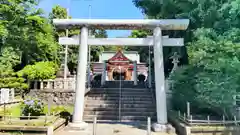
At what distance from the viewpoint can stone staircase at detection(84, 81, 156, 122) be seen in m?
11.0

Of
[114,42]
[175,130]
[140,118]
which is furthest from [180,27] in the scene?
[140,118]

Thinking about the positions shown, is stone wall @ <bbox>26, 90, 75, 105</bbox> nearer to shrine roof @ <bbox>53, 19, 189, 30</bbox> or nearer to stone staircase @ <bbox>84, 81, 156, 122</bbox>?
stone staircase @ <bbox>84, 81, 156, 122</bbox>

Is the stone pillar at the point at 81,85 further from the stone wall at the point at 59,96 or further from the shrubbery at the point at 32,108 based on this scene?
the stone wall at the point at 59,96

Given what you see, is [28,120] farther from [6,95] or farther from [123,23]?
[6,95]

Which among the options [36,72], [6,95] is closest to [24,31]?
[36,72]

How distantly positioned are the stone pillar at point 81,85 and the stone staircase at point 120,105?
89.4 inches

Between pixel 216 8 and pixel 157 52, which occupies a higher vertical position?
pixel 216 8

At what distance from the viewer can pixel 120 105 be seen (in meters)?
12.0

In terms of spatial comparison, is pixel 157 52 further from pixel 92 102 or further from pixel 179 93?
pixel 92 102

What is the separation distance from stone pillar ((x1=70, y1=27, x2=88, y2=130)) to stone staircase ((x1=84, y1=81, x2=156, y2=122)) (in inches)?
89.4

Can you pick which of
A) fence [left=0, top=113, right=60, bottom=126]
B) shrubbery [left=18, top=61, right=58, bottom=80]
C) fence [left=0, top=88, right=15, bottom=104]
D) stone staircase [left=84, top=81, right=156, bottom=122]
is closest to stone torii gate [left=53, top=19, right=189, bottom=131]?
fence [left=0, top=113, right=60, bottom=126]

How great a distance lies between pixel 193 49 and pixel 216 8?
7.22 feet

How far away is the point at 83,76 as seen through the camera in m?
8.82

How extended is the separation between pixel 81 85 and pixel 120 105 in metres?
3.78
